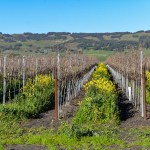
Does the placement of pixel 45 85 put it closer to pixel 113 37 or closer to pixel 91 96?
pixel 91 96

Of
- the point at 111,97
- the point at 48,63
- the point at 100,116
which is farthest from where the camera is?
the point at 48,63

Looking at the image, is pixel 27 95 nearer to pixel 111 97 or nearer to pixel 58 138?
pixel 111 97

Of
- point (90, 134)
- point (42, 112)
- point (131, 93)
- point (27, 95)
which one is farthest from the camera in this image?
point (131, 93)

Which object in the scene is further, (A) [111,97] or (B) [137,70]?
(B) [137,70]

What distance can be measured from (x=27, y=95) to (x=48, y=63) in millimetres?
14305

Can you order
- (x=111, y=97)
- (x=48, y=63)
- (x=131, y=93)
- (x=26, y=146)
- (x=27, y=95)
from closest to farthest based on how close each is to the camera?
(x=26, y=146) → (x=111, y=97) → (x=27, y=95) → (x=131, y=93) → (x=48, y=63)

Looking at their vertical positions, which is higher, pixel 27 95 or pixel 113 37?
pixel 113 37

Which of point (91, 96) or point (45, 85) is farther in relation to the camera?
point (45, 85)

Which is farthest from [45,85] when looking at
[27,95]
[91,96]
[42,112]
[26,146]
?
[26,146]

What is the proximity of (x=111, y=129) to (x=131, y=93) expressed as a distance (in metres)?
8.81

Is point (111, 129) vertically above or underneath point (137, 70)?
underneath

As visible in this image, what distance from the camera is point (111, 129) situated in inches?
491

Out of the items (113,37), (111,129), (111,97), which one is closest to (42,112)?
(111,97)

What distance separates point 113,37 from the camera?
155 metres
